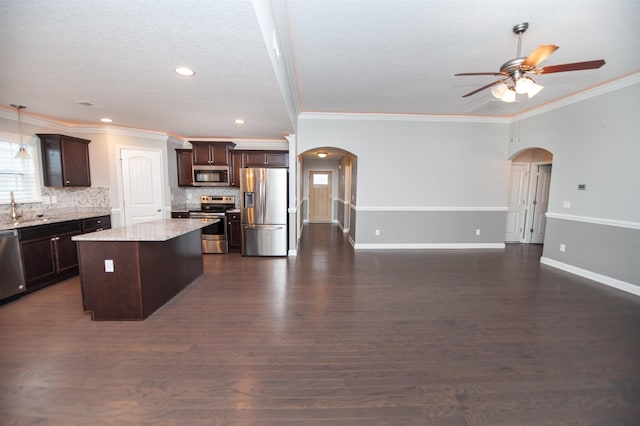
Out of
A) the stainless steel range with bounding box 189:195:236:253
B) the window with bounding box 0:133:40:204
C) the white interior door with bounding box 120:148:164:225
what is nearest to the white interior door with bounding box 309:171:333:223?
the stainless steel range with bounding box 189:195:236:253

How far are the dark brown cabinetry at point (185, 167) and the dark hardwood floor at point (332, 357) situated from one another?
8.62 feet

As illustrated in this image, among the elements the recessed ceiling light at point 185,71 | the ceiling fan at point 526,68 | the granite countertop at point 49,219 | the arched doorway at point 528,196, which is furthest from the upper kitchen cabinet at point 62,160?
the arched doorway at point 528,196

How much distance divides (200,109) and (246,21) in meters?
2.23

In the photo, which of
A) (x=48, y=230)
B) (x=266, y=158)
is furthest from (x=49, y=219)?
(x=266, y=158)

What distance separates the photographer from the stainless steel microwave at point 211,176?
215 inches

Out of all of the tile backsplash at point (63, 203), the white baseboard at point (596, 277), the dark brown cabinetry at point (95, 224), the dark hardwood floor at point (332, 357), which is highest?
the tile backsplash at point (63, 203)

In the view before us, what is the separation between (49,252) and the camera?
3424mm

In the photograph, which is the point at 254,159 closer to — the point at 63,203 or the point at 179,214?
the point at 179,214

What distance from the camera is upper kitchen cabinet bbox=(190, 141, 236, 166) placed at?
5422 mm

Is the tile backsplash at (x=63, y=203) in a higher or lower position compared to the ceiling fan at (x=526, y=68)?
lower

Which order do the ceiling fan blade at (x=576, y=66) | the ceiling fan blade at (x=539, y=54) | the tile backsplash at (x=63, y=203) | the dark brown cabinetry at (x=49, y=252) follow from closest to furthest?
1. the ceiling fan blade at (x=539, y=54)
2. the ceiling fan blade at (x=576, y=66)
3. the dark brown cabinetry at (x=49, y=252)
4. the tile backsplash at (x=63, y=203)

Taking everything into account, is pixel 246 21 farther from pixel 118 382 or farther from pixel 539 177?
pixel 539 177

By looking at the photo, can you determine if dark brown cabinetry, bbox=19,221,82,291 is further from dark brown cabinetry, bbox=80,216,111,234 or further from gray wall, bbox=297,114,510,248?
gray wall, bbox=297,114,510,248

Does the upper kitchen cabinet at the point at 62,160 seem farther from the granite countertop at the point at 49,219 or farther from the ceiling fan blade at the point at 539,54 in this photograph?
the ceiling fan blade at the point at 539,54
